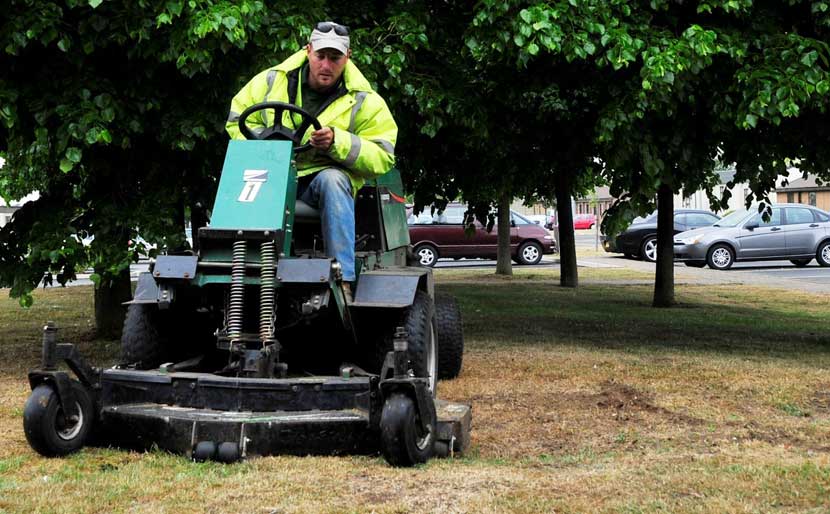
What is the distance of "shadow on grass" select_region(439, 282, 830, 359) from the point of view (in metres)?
11.7

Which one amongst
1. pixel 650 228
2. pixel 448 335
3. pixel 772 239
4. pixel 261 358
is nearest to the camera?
pixel 261 358

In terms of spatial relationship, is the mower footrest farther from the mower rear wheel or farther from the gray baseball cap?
the gray baseball cap

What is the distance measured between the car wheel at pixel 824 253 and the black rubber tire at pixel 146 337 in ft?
80.2

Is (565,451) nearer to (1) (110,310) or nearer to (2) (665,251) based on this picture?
(1) (110,310)

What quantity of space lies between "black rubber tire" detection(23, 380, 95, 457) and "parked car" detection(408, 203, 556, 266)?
24.4 metres

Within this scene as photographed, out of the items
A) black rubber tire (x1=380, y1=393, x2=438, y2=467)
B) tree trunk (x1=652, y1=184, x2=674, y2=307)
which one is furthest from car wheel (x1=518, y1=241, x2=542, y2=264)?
black rubber tire (x1=380, y1=393, x2=438, y2=467)

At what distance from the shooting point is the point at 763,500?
480 centimetres

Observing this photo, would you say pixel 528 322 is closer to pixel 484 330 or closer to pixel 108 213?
pixel 484 330

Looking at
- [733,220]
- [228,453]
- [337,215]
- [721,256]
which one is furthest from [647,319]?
[733,220]

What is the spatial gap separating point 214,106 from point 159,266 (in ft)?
11.1

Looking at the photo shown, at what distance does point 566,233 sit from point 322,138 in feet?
47.5

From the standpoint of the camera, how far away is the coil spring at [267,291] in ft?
18.4

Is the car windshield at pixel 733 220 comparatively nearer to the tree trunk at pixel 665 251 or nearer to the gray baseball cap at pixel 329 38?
the tree trunk at pixel 665 251

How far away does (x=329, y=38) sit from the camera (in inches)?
245
